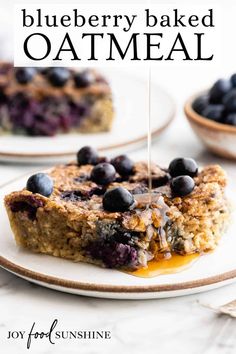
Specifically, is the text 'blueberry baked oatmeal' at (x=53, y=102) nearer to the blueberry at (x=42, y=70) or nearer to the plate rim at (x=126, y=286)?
the blueberry at (x=42, y=70)

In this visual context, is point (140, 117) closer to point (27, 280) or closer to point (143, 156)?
point (143, 156)

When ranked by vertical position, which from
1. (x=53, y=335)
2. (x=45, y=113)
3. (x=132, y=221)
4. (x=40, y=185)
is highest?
(x=45, y=113)

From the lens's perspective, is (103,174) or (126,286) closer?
(126,286)

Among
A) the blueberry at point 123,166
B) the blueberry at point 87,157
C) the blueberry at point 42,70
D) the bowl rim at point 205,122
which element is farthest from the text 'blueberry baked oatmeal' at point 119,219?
the blueberry at point 42,70

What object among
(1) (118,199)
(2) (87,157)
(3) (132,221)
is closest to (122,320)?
(3) (132,221)

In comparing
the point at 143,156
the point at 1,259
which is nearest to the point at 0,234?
the point at 1,259

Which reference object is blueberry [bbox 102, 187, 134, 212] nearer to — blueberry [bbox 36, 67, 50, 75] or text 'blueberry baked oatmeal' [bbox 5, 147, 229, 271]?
text 'blueberry baked oatmeal' [bbox 5, 147, 229, 271]

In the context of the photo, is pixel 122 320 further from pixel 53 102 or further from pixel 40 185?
pixel 53 102
